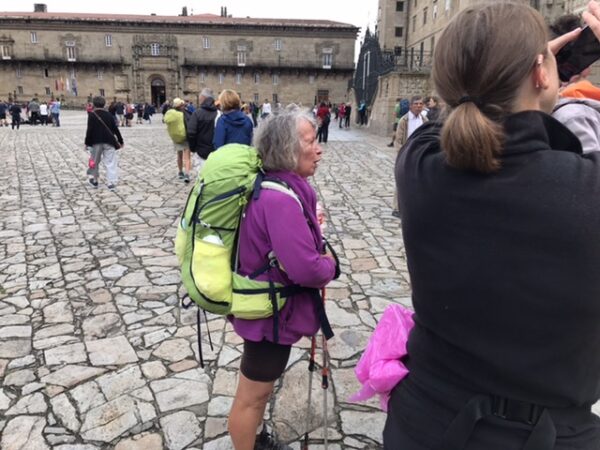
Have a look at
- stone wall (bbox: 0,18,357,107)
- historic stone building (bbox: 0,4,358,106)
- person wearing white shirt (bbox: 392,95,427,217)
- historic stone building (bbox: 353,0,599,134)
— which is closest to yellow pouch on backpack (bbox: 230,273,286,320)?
person wearing white shirt (bbox: 392,95,427,217)

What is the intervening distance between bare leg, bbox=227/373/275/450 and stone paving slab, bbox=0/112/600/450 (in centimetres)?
59

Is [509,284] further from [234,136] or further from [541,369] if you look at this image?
[234,136]

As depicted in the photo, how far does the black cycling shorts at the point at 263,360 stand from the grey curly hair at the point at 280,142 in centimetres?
80

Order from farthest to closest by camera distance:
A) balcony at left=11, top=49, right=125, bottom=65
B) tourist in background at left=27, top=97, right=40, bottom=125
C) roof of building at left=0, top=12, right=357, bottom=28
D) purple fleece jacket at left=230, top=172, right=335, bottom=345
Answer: balcony at left=11, top=49, right=125, bottom=65 → roof of building at left=0, top=12, right=357, bottom=28 → tourist in background at left=27, top=97, right=40, bottom=125 → purple fleece jacket at left=230, top=172, right=335, bottom=345

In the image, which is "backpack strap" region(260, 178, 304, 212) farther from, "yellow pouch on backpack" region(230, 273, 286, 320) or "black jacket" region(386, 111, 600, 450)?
"black jacket" region(386, 111, 600, 450)

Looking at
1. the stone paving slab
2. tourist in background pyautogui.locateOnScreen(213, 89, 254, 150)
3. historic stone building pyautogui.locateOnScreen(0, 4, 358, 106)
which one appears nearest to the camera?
the stone paving slab

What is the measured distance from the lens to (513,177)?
1017 mm

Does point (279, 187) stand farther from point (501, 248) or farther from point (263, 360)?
point (501, 248)

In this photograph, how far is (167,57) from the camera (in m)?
60.2

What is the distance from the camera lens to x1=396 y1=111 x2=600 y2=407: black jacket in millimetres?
1000

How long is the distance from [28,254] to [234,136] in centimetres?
313

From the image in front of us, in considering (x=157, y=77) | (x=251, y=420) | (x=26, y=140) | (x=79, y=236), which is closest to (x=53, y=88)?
(x=157, y=77)

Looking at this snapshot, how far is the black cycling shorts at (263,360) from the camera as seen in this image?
221cm

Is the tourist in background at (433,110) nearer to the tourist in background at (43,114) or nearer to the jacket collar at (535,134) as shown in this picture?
the jacket collar at (535,134)
